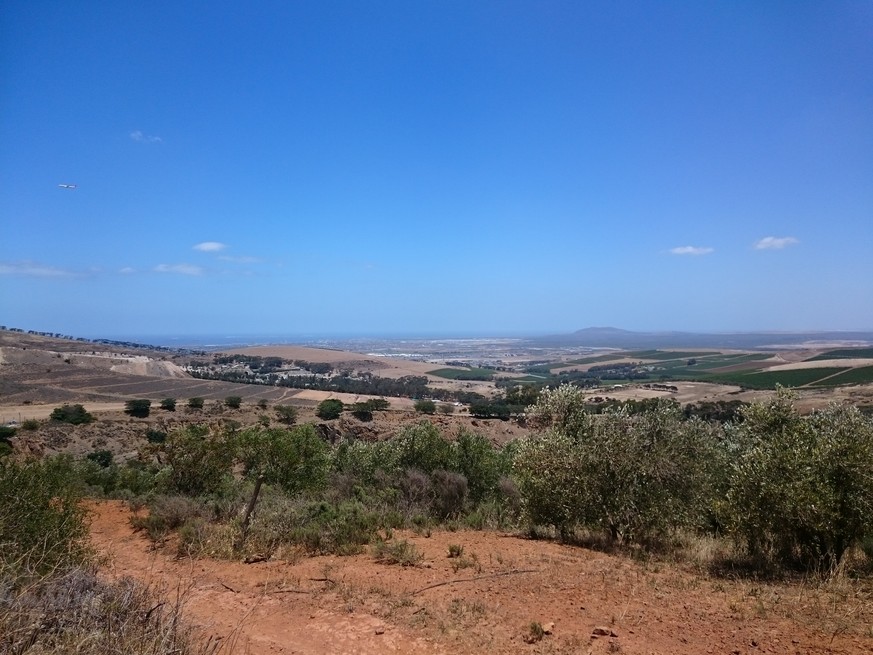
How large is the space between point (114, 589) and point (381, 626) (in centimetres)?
372

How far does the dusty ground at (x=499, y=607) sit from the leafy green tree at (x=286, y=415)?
42339 millimetres

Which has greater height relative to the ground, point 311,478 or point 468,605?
point 468,605

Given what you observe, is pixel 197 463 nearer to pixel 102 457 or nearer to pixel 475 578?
pixel 475 578

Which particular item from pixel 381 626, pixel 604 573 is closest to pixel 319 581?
pixel 381 626

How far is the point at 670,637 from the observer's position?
7051mm

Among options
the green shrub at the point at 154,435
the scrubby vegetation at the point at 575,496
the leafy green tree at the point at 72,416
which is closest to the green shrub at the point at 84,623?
the scrubby vegetation at the point at 575,496

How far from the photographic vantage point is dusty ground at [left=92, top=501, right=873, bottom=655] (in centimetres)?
692

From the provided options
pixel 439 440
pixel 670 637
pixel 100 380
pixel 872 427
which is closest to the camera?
pixel 670 637

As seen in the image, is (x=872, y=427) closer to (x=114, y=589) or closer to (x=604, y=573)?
(x=604, y=573)

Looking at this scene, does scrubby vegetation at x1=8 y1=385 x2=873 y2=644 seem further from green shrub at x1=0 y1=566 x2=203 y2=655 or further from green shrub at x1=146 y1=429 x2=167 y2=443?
green shrub at x1=146 y1=429 x2=167 y2=443

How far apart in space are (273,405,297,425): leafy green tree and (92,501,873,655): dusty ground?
42.3 meters

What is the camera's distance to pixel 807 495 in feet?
33.5

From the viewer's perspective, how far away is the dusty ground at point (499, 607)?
6.92 metres

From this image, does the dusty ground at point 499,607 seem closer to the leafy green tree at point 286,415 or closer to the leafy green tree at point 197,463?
the leafy green tree at point 197,463
